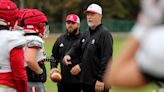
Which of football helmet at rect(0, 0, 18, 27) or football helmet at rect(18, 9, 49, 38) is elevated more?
football helmet at rect(0, 0, 18, 27)

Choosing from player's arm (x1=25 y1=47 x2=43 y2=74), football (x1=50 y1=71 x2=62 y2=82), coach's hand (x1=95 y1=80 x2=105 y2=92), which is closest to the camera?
player's arm (x1=25 y1=47 x2=43 y2=74)

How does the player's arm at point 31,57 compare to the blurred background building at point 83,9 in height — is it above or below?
above

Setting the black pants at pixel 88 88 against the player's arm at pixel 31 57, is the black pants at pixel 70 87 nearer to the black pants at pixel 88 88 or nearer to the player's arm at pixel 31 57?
the black pants at pixel 88 88

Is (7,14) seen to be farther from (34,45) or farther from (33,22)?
(33,22)

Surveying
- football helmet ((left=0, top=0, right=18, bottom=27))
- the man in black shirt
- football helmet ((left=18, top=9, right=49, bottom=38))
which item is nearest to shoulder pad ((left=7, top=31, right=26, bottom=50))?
football helmet ((left=0, top=0, right=18, bottom=27))

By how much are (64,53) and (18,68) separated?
10.8 feet

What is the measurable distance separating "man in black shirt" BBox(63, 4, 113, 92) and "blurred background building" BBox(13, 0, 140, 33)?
4723cm

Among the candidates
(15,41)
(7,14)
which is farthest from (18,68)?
(7,14)

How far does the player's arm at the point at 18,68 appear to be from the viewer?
4738mm

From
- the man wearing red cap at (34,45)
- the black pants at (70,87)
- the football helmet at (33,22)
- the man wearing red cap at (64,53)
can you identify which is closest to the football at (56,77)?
the man wearing red cap at (64,53)

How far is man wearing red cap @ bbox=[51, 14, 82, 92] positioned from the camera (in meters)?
8.07

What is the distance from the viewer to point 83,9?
2181 inches

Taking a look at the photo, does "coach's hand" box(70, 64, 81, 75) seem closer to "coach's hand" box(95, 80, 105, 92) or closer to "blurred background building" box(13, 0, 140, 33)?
"coach's hand" box(95, 80, 105, 92)

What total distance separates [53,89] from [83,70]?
5340 mm
